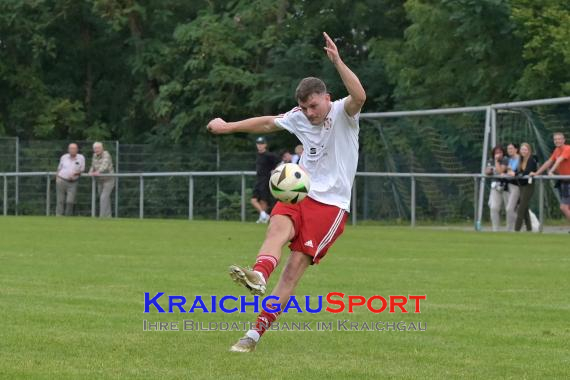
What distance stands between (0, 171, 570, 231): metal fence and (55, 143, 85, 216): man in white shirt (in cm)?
83

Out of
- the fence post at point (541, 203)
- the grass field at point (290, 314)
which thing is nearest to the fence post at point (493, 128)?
the fence post at point (541, 203)

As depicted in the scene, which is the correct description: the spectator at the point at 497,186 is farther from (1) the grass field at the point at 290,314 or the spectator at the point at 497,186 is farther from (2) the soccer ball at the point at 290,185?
(2) the soccer ball at the point at 290,185

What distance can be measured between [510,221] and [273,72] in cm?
1471

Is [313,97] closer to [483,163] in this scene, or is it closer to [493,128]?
[483,163]

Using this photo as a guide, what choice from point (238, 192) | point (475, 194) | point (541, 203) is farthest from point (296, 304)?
point (238, 192)

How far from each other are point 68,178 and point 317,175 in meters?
24.8

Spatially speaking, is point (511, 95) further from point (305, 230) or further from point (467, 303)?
point (305, 230)

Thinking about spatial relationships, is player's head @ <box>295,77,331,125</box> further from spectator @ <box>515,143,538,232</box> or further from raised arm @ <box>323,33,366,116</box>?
spectator @ <box>515,143,538,232</box>

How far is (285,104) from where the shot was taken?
1499 inches

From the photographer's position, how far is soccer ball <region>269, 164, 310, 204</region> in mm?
Result: 8461

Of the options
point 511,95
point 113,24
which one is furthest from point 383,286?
point 113,24

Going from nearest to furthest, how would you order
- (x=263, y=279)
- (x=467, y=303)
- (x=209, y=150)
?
(x=263, y=279)
(x=467, y=303)
(x=209, y=150)

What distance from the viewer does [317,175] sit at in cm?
876

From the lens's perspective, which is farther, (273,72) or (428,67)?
(273,72)
